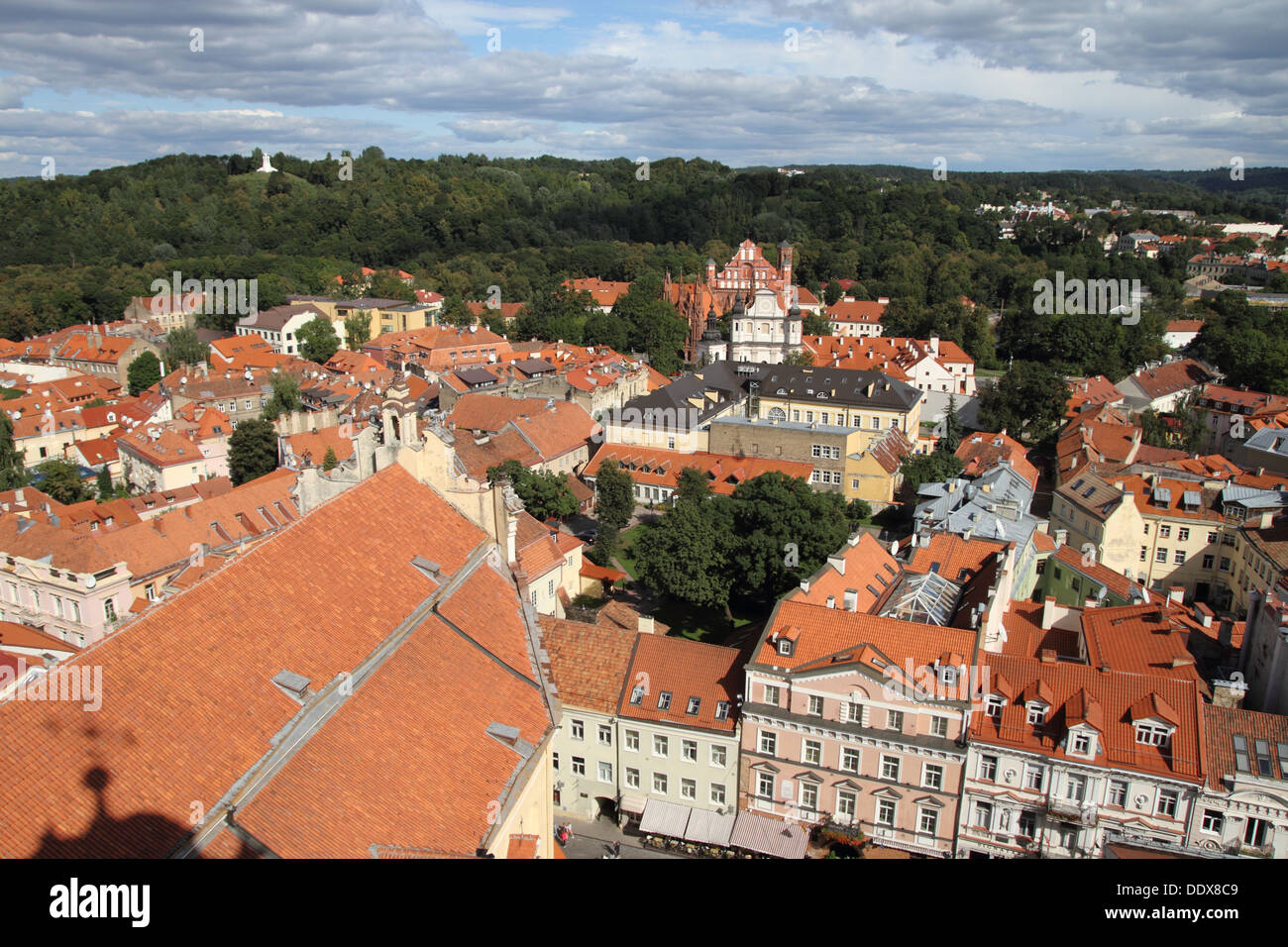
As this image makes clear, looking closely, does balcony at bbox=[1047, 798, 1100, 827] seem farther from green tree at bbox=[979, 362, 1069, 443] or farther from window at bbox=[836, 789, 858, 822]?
green tree at bbox=[979, 362, 1069, 443]

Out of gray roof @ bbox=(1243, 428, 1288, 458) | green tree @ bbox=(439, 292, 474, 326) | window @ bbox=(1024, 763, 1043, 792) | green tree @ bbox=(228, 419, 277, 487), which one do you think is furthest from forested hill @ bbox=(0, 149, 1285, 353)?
window @ bbox=(1024, 763, 1043, 792)

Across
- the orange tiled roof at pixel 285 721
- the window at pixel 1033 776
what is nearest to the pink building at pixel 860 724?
the window at pixel 1033 776

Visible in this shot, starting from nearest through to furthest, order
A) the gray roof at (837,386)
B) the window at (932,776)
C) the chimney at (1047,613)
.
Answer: the window at (932,776)
the chimney at (1047,613)
the gray roof at (837,386)

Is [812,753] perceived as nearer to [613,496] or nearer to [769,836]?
[769,836]

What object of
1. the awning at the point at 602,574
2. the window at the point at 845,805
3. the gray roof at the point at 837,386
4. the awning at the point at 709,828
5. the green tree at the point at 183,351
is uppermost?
the green tree at the point at 183,351

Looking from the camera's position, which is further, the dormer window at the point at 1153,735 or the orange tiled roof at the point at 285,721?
the dormer window at the point at 1153,735

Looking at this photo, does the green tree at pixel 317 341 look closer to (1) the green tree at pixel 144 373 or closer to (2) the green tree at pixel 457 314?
(1) the green tree at pixel 144 373
